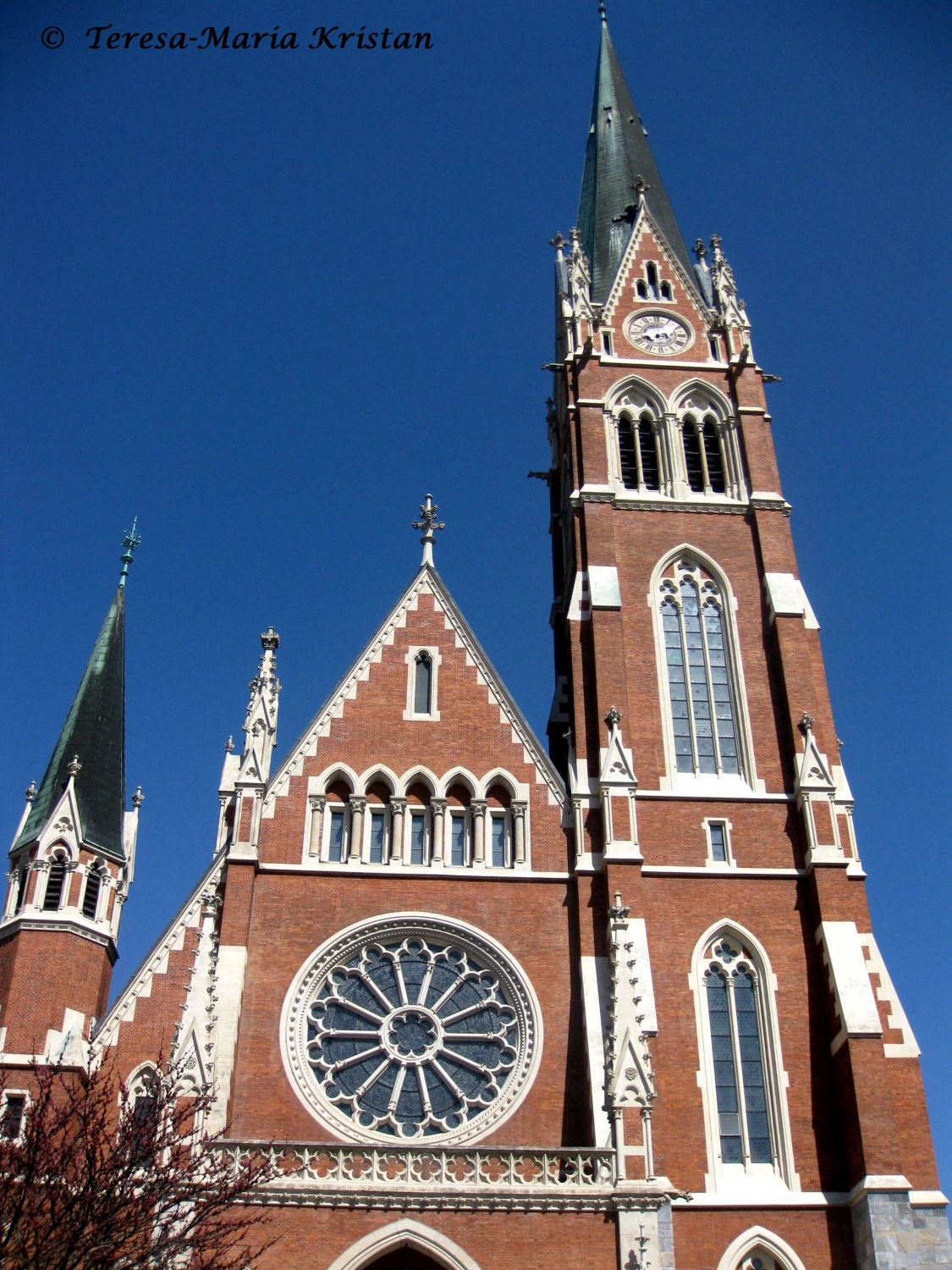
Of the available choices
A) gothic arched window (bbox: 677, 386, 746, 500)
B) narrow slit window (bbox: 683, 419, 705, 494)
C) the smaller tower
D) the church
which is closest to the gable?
gothic arched window (bbox: 677, 386, 746, 500)

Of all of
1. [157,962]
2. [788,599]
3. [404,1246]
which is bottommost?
[404,1246]

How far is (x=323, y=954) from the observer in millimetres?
23953

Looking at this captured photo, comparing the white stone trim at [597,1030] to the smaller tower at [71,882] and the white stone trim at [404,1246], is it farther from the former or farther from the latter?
the smaller tower at [71,882]

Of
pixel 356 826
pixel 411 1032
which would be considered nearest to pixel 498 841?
pixel 356 826

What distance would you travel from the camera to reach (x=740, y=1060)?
2355 centimetres

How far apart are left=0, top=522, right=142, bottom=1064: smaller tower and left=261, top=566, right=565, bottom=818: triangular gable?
12.4ft

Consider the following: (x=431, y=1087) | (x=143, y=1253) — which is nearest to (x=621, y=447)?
(x=431, y=1087)

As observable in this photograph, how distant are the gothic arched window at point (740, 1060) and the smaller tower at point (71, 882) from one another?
10.8 meters

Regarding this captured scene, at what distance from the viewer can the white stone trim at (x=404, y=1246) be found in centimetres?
1938

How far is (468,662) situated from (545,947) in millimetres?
6500

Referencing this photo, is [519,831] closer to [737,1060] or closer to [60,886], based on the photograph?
[737,1060]

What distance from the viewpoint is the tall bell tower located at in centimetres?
2173

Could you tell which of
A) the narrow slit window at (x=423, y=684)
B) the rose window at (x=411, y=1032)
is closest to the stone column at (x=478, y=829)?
the rose window at (x=411, y=1032)

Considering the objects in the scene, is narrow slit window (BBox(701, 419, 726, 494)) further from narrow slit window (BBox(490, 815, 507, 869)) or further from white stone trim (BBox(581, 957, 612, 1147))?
white stone trim (BBox(581, 957, 612, 1147))
